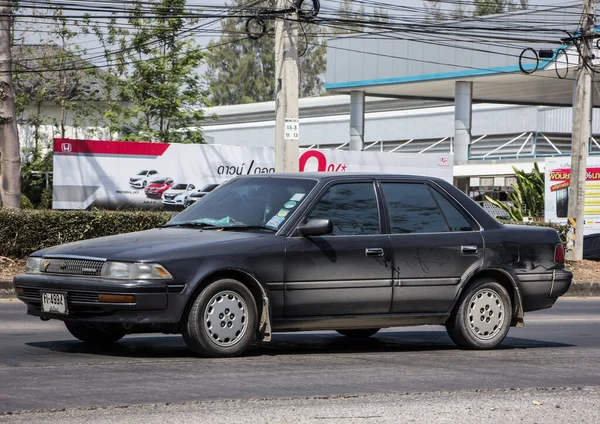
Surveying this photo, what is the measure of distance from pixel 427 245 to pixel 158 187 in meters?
15.5

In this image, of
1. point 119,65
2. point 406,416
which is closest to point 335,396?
point 406,416

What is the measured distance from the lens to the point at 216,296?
8188 millimetres

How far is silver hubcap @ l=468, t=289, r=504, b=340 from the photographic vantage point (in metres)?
9.60

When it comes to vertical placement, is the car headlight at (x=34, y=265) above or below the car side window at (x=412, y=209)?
below

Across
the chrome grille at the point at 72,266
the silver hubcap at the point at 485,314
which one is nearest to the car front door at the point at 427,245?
the silver hubcap at the point at 485,314

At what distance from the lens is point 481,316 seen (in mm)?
9648

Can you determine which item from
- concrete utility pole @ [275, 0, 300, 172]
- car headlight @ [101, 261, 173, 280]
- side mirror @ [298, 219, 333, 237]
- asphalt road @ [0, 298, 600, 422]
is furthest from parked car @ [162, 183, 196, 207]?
car headlight @ [101, 261, 173, 280]

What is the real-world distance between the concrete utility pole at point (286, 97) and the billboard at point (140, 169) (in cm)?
476

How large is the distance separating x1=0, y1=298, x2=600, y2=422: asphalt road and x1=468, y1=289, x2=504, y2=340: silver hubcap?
0.23m

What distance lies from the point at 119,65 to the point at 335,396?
33.3 metres

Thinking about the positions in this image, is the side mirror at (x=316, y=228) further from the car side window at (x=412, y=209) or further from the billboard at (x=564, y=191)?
the billboard at (x=564, y=191)

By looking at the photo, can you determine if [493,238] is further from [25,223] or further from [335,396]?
[25,223]

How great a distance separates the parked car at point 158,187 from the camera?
2398 centimetres

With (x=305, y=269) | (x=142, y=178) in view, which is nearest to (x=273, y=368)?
(x=305, y=269)
